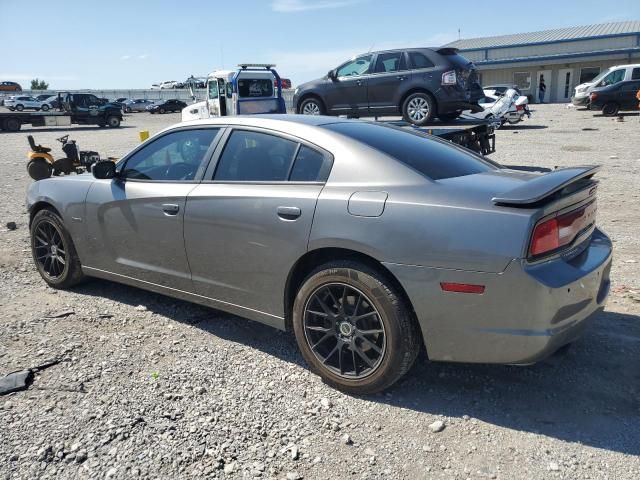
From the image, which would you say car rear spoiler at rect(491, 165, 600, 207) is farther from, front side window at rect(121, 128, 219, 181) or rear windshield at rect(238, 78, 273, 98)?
rear windshield at rect(238, 78, 273, 98)

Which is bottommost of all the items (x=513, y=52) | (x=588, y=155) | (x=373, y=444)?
(x=373, y=444)

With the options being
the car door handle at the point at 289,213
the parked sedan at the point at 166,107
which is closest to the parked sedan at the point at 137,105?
the parked sedan at the point at 166,107

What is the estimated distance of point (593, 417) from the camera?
9.50 feet

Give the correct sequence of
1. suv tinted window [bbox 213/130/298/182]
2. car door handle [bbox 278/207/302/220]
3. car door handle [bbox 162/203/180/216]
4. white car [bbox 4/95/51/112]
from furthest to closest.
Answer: white car [bbox 4/95/51/112] → car door handle [bbox 162/203/180/216] → suv tinted window [bbox 213/130/298/182] → car door handle [bbox 278/207/302/220]

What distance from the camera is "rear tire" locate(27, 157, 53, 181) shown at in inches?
427

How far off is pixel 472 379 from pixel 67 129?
3263cm

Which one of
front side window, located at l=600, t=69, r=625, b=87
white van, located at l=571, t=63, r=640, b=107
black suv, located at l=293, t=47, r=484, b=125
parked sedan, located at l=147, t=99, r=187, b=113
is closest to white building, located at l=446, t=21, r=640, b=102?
white van, located at l=571, t=63, r=640, b=107

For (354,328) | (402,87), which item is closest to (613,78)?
(402,87)

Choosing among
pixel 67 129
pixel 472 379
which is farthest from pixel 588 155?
pixel 67 129

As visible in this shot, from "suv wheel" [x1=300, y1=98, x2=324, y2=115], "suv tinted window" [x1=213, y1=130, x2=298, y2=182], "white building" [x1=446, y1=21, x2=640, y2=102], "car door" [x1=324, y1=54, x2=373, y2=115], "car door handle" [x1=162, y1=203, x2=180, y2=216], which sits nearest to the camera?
"suv tinted window" [x1=213, y1=130, x2=298, y2=182]

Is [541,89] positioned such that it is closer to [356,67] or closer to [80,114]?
[80,114]

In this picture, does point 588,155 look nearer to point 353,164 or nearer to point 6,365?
point 353,164

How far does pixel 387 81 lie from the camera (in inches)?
511

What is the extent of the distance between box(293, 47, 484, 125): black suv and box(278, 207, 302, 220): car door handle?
9.48 meters
